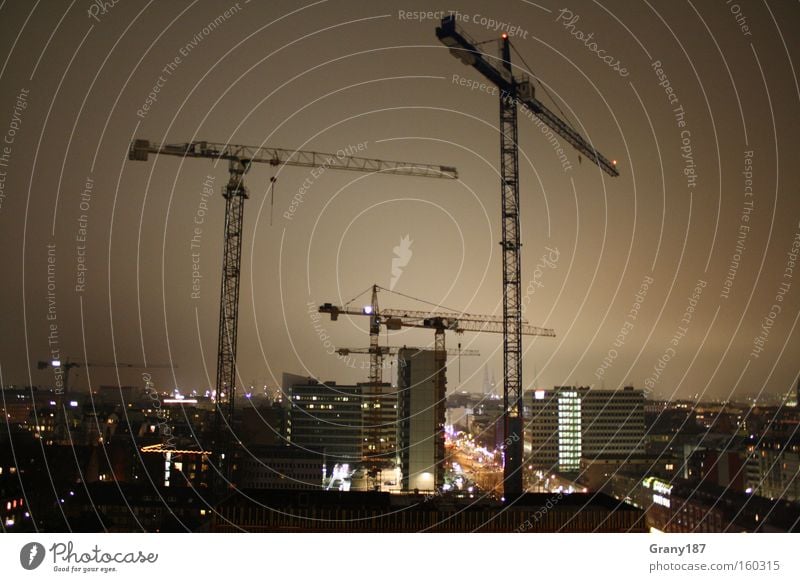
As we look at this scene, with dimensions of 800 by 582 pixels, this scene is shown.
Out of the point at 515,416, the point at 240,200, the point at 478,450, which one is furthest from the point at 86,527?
the point at 478,450

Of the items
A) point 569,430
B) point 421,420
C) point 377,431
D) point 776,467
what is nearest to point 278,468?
point 377,431

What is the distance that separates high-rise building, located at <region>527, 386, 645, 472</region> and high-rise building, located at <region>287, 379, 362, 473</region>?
881 centimetres

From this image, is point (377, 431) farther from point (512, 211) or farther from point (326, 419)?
point (512, 211)

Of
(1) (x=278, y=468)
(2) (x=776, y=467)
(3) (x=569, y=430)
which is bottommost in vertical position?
(3) (x=569, y=430)

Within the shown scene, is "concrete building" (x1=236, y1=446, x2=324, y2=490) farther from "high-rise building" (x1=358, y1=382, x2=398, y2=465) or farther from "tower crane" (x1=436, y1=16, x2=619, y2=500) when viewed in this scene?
"tower crane" (x1=436, y1=16, x2=619, y2=500)

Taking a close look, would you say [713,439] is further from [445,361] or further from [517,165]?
[517,165]

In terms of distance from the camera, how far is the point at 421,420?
19594 millimetres

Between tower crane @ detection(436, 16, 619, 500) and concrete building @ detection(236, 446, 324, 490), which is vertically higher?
tower crane @ detection(436, 16, 619, 500)

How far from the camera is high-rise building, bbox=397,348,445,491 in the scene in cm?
1853

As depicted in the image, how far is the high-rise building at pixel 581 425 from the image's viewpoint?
32.0m

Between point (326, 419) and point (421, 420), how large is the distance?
1269 cm

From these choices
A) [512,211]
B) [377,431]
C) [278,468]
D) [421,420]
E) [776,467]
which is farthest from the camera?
[377,431]

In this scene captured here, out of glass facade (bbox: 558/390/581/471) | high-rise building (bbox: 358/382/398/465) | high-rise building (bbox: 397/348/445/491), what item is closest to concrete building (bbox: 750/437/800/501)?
high-rise building (bbox: 397/348/445/491)

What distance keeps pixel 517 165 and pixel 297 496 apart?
4612 millimetres
